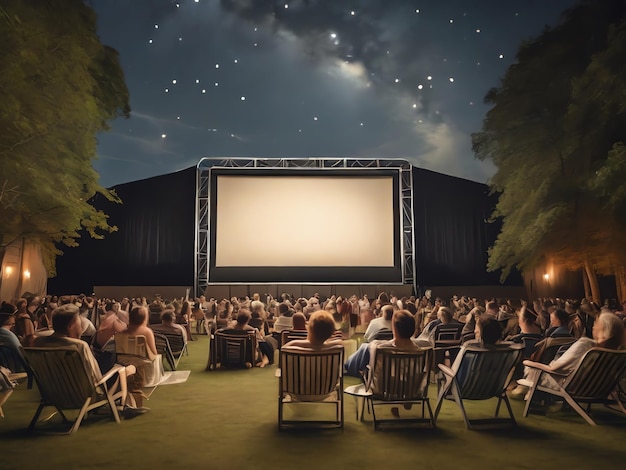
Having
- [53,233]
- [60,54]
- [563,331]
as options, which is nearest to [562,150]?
[563,331]

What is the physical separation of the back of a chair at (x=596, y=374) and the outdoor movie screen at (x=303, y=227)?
17.6 metres

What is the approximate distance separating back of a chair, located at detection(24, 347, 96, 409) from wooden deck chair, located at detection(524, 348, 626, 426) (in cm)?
391

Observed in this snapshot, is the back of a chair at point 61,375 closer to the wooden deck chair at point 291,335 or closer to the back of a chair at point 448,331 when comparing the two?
the wooden deck chair at point 291,335

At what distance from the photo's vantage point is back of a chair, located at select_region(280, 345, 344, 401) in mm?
4535

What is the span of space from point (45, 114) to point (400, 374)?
1132cm

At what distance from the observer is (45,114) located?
1267 centimetres

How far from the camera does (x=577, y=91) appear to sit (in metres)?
14.8

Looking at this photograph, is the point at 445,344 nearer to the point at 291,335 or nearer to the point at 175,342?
the point at 291,335

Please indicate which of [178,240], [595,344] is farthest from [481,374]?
[178,240]

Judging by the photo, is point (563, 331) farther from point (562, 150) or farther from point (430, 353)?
point (562, 150)

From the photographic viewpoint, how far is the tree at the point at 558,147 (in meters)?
15.8

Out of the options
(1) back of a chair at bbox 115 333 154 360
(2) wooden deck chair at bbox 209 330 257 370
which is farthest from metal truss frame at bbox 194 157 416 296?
(1) back of a chair at bbox 115 333 154 360

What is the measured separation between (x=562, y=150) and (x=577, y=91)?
3569 millimetres

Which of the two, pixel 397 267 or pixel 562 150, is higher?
pixel 562 150
